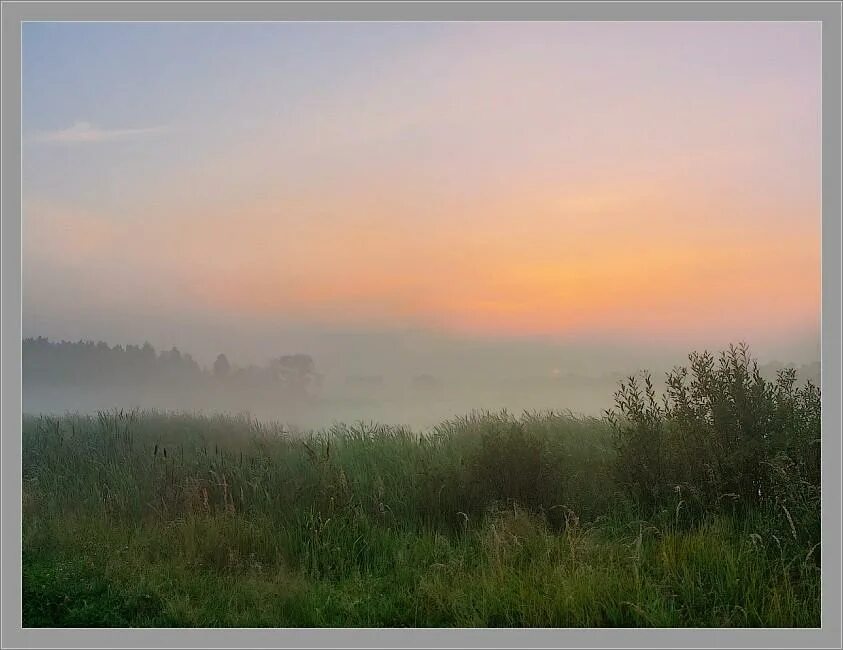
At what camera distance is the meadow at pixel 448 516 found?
14.7 ft

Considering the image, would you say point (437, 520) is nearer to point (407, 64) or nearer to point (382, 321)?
point (382, 321)

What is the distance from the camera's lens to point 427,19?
4773mm

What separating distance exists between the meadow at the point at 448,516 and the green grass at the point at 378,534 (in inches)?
0.4

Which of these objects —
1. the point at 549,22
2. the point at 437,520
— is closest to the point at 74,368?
the point at 437,520

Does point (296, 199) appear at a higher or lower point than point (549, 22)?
Answer: lower

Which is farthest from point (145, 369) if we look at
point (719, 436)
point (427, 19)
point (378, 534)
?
point (719, 436)

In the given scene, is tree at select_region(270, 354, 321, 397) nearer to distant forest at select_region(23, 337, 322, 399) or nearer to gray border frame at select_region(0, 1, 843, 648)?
distant forest at select_region(23, 337, 322, 399)

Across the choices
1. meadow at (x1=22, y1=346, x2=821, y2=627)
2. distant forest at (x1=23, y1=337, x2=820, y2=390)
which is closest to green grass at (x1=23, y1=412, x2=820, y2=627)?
meadow at (x1=22, y1=346, x2=821, y2=627)

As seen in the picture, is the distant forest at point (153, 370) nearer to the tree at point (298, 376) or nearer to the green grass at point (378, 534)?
the tree at point (298, 376)

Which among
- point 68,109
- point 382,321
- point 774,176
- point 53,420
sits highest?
point 68,109

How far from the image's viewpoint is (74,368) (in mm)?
4879

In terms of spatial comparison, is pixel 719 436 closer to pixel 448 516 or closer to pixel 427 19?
pixel 448 516

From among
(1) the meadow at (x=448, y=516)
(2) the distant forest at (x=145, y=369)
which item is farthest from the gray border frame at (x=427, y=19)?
(2) the distant forest at (x=145, y=369)

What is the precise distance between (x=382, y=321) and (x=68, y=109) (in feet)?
7.22
